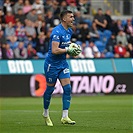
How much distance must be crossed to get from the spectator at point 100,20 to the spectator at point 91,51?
189 centimetres

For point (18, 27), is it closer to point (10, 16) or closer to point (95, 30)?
point (10, 16)

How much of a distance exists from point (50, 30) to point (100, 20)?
3.31m

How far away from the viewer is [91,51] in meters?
28.4

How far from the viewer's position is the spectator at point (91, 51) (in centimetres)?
2823

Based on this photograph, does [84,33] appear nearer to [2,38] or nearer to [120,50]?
[120,50]

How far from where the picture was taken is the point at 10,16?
93.5 feet

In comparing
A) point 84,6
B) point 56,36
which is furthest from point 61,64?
point 84,6

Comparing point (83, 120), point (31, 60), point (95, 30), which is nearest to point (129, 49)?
point (95, 30)

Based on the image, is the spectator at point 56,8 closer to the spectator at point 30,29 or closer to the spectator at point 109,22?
the spectator at point 30,29

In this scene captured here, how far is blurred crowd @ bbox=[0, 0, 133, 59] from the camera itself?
27234 mm

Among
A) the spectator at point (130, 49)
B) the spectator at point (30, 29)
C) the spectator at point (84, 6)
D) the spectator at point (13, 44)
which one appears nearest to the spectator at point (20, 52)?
the spectator at point (13, 44)

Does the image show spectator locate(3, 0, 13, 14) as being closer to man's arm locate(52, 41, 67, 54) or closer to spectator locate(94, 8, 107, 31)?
spectator locate(94, 8, 107, 31)

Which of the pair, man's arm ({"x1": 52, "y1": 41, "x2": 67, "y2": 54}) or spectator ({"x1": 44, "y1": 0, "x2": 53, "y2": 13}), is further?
spectator ({"x1": 44, "y1": 0, "x2": 53, "y2": 13})

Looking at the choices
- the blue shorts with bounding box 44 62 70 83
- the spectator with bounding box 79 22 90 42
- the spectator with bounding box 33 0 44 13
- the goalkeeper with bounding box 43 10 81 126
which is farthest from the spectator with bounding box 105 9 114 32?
the blue shorts with bounding box 44 62 70 83
